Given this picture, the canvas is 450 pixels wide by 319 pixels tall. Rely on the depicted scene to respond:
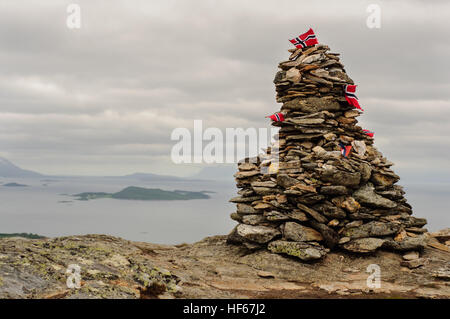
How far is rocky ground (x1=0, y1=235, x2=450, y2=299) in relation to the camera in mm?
11047

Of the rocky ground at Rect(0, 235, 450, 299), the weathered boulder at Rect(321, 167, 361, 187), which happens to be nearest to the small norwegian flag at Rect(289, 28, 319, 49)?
the weathered boulder at Rect(321, 167, 361, 187)

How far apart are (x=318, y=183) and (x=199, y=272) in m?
8.64

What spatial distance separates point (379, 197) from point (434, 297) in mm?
7782

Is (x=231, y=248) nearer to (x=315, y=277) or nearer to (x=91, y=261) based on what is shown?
(x=315, y=277)

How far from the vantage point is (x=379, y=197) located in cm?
2048

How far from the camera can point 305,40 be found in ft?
73.8

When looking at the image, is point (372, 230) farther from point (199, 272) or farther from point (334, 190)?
point (199, 272)

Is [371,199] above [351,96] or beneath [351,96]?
beneath

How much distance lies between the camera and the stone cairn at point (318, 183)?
19562 mm

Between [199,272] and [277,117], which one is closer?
[199,272]

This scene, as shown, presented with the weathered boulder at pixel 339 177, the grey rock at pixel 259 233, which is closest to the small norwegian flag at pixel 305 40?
the weathered boulder at pixel 339 177

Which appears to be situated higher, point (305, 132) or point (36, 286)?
point (305, 132)

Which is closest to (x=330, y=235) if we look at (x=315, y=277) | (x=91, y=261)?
(x=315, y=277)

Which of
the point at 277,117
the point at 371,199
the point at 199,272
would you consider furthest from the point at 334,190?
the point at 199,272
